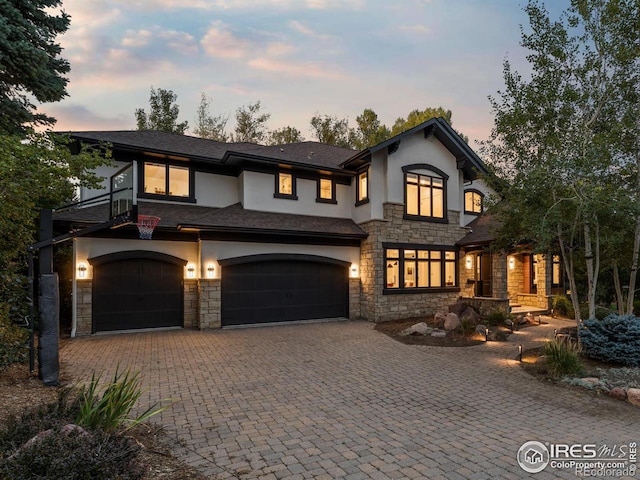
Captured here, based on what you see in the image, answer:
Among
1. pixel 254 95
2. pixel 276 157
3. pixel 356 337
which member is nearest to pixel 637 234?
pixel 356 337

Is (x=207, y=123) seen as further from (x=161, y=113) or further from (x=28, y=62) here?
(x=28, y=62)

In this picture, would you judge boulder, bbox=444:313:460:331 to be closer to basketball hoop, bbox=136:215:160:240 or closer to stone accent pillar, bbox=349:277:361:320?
stone accent pillar, bbox=349:277:361:320

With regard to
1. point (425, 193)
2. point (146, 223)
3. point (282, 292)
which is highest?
point (425, 193)

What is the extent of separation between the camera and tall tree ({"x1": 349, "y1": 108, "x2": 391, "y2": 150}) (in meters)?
29.2

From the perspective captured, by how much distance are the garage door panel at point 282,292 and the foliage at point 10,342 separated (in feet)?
19.7

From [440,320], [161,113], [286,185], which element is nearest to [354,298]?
[440,320]

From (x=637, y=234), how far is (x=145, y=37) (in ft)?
50.7

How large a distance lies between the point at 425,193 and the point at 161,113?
22085 mm

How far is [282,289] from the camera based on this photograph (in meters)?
13.0

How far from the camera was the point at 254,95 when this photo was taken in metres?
28.0

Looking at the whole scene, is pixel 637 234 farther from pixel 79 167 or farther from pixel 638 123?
pixel 79 167

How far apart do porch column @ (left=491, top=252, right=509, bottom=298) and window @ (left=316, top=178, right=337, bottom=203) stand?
7287 mm

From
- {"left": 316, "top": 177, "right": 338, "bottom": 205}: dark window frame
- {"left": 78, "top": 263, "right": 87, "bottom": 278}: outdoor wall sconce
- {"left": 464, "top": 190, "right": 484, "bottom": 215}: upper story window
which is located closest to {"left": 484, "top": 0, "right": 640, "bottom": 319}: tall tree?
{"left": 316, "top": 177, "right": 338, "bottom": 205}: dark window frame

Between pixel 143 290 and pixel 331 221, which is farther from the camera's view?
pixel 331 221
